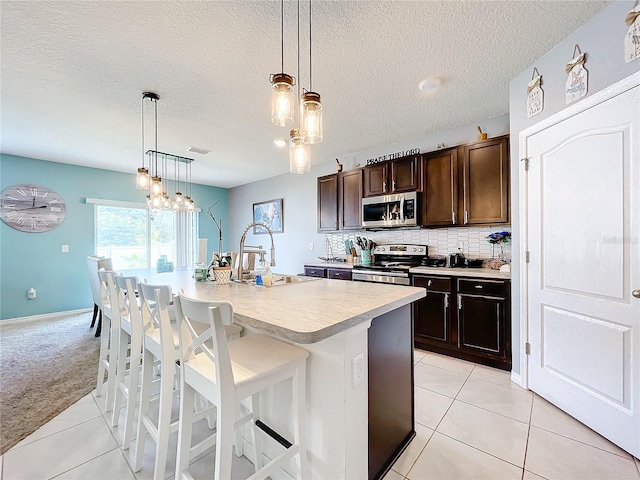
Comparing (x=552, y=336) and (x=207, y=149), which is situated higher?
(x=207, y=149)

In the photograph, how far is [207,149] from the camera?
12.9ft

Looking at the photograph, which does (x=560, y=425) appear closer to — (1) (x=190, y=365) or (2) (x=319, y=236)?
(1) (x=190, y=365)

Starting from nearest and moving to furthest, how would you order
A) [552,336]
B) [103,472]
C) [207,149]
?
[103,472], [552,336], [207,149]

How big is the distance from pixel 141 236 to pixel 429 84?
18.1 feet

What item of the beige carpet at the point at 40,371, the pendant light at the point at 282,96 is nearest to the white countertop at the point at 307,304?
the pendant light at the point at 282,96

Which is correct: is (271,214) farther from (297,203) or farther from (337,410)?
(337,410)

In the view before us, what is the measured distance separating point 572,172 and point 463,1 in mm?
1288

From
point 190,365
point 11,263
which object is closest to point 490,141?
point 190,365

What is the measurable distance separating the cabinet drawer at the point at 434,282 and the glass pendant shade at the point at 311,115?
82.4 inches

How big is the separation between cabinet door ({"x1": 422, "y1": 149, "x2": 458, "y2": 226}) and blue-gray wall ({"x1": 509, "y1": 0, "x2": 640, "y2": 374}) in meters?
0.68

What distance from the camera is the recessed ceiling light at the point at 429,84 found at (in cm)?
230

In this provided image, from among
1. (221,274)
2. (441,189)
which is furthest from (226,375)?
(441,189)

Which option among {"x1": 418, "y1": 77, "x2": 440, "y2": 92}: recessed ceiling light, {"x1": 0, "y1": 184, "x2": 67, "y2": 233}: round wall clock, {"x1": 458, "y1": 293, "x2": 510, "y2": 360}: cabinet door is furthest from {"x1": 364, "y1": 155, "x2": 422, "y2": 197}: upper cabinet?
{"x1": 0, "y1": 184, "x2": 67, "y2": 233}: round wall clock

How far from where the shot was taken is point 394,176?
354 cm
